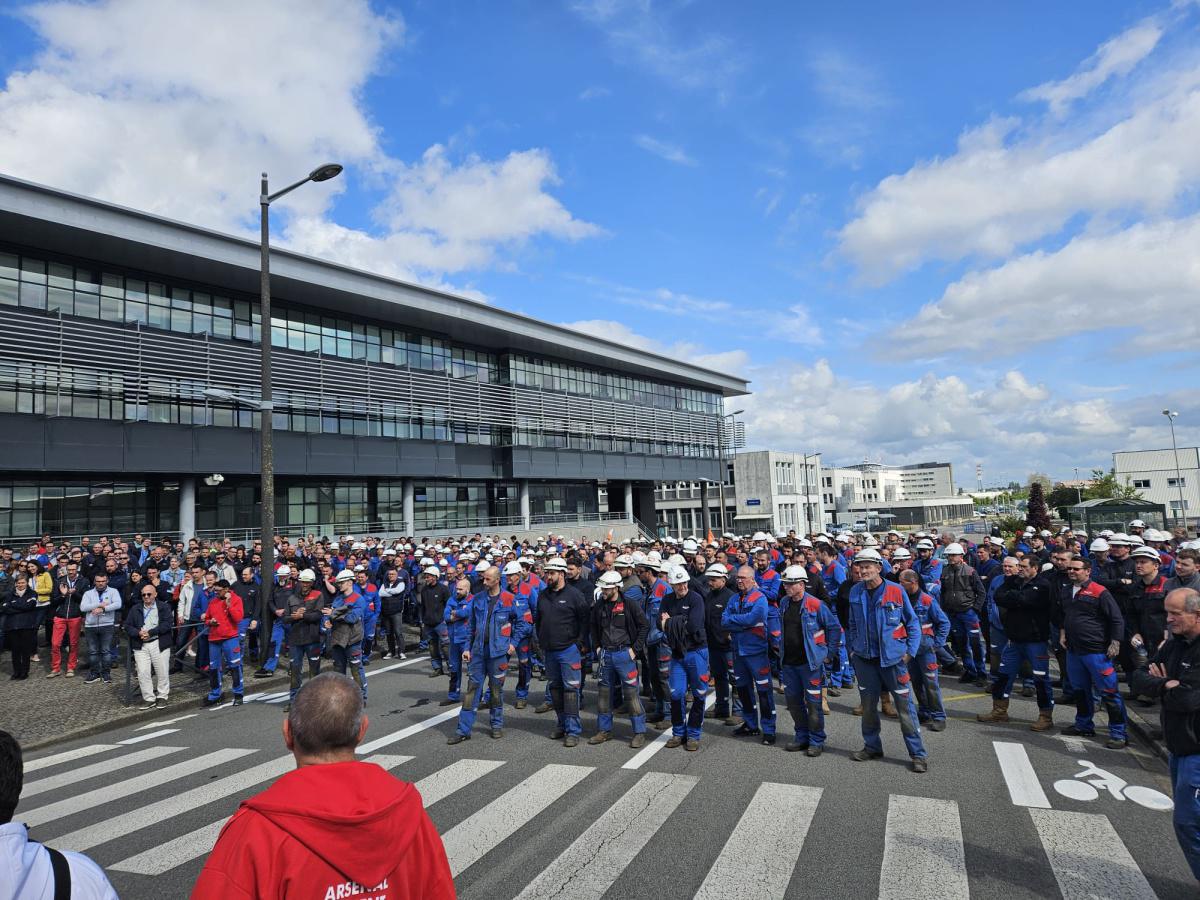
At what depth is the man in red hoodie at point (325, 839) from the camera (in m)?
1.96

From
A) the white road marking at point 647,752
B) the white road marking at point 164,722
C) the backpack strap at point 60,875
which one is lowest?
the white road marking at point 164,722

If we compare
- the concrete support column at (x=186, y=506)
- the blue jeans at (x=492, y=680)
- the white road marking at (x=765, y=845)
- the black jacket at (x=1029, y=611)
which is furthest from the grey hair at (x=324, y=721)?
the concrete support column at (x=186, y=506)

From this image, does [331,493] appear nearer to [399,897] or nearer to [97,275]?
[97,275]

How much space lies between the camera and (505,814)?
5.93 metres

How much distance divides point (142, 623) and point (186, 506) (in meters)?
18.8

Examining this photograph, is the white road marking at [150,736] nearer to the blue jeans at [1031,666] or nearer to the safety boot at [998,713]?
the safety boot at [998,713]

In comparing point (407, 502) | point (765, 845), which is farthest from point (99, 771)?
point (407, 502)

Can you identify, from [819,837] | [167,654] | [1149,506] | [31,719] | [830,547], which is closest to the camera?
[819,837]

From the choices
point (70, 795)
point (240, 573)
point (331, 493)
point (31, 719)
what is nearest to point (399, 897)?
point (70, 795)

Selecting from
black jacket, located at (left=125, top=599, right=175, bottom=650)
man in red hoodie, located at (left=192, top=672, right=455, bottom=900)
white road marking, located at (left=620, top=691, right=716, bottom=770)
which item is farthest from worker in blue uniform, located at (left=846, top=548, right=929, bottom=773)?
black jacket, located at (left=125, top=599, right=175, bottom=650)

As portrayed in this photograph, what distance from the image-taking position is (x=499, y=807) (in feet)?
20.0

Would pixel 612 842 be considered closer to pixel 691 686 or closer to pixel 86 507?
pixel 691 686

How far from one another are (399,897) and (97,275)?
30992 millimetres

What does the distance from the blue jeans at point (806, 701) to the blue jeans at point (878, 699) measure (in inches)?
17.3
